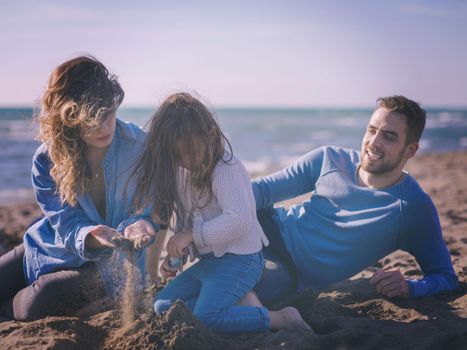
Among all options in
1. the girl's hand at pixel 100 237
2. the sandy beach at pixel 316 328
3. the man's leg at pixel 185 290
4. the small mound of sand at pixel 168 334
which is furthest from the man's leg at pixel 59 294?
the small mound of sand at pixel 168 334

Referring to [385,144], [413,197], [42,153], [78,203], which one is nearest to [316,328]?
[413,197]

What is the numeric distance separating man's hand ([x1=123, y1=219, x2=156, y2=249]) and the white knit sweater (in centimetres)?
26

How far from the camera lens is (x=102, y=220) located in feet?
11.3

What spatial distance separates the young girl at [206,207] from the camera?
9.62ft

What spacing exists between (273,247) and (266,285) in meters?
0.40

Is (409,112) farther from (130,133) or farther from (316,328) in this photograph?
(130,133)

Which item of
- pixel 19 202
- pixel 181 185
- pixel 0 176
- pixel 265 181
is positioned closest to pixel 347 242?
pixel 265 181

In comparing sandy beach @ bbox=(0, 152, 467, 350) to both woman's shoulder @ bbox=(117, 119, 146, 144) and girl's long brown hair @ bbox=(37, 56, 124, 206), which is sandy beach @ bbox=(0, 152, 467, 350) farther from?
woman's shoulder @ bbox=(117, 119, 146, 144)

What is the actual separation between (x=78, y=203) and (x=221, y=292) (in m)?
1.13

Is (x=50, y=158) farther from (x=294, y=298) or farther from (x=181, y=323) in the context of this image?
(x=294, y=298)

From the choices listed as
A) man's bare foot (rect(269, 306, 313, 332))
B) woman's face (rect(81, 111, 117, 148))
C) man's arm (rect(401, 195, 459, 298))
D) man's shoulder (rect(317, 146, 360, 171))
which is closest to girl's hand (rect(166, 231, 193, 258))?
man's bare foot (rect(269, 306, 313, 332))

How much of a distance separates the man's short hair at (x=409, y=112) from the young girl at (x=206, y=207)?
1179 mm

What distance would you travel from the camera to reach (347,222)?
135 inches

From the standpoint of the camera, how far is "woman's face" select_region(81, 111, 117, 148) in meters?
3.06
